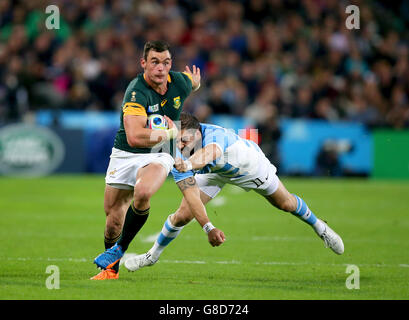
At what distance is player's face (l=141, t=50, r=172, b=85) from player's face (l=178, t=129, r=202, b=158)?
53cm

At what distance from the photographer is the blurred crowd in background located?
63.5 feet

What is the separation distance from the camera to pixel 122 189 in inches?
285

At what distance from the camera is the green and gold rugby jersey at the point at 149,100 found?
22.6 ft

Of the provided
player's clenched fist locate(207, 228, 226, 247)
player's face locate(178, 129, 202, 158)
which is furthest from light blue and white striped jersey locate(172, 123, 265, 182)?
player's clenched fist locate(207, 228, 226, 247)

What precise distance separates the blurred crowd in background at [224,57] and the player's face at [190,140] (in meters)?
11.5

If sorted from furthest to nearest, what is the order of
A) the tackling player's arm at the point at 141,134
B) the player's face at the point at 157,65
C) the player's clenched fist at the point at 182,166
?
the player's face at the point at 157,65 → the tackling player's arm at the point at 141,134 → the player's clenched fist at the point at 182,166

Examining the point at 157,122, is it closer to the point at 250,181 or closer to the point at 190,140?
the point at 190,140

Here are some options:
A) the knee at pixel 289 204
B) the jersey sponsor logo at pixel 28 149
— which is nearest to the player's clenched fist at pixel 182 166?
the knee at pixel 289 204

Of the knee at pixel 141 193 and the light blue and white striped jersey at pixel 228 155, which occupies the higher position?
the light blue and white striped jersey at pixel 228 155

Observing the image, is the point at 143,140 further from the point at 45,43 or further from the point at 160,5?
the point at 160,5

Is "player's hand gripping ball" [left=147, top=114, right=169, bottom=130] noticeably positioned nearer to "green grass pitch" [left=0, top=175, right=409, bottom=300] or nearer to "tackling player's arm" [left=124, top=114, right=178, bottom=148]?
"tackling player's arm" [left=124, top=114, right=178, bottom=148]

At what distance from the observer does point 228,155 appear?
731 cm

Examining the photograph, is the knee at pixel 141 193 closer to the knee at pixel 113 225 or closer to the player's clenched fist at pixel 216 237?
the knee at pixel 113 225

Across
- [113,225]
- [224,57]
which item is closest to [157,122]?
[113,225]
